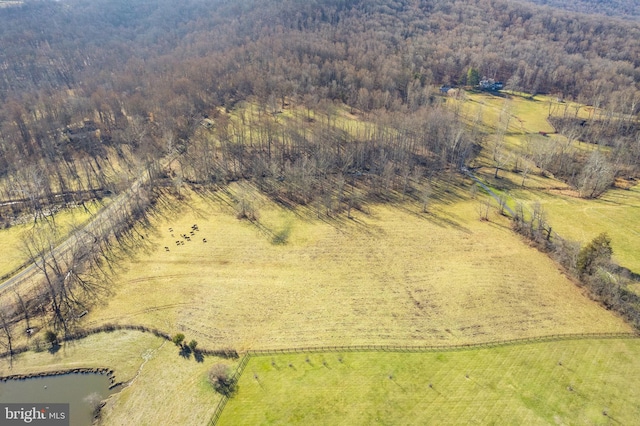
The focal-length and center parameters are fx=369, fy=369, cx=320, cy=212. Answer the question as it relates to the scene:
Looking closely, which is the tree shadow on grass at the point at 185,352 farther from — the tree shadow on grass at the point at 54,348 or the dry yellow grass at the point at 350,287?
the tree shadow on grass at the point at 54,348

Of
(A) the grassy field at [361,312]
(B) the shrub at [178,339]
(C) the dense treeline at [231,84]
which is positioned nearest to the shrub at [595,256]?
(A) the grassy field at [361,312]

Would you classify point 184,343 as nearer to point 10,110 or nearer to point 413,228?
point 413,228

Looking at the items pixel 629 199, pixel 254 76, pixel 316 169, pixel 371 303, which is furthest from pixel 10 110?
pixel 629 199

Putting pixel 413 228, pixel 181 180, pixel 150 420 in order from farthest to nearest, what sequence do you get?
1. pixel 181 180
2. pixel 413 228
3. pixel 150 420

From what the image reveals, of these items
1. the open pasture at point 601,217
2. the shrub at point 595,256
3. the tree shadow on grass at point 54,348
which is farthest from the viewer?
the open pasture at point 601,217

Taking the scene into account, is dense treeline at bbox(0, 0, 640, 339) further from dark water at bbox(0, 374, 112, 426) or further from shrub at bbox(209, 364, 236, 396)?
shrub at bbox(209, 364, 236, 396)

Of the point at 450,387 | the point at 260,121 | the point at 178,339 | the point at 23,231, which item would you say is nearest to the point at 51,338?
the point at 178,339
